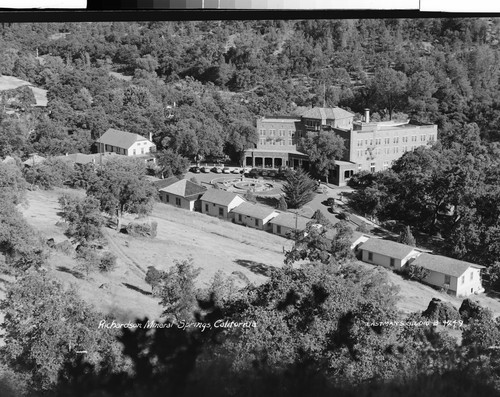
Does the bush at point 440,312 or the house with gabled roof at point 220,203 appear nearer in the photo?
the bush at point 440,312

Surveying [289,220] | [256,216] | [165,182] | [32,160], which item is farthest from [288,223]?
[32,160]

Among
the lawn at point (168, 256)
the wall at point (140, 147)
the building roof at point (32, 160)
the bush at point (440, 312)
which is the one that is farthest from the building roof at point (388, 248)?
the building roof at point (32, 160)

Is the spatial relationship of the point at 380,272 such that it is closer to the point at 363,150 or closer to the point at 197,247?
the point at 363,150

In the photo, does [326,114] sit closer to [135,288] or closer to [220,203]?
[220,203]

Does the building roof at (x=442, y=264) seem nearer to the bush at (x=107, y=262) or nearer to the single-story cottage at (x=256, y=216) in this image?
the single-story cottage at (x=256, y=216)

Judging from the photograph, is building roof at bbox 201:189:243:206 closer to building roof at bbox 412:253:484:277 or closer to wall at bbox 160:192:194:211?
wall at bbox 160:192:194:211

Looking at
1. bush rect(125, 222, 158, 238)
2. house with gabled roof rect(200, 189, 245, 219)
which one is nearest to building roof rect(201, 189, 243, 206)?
house with gabled roof rect(200, 189, 245, 219)
